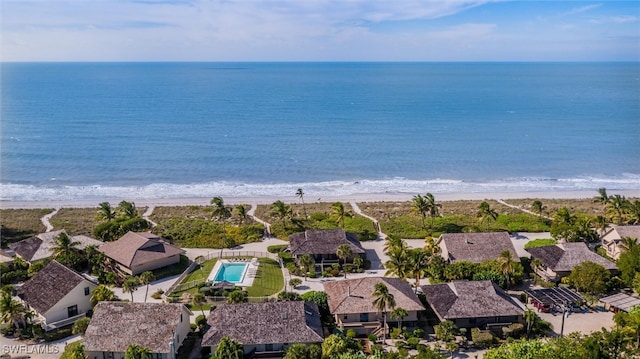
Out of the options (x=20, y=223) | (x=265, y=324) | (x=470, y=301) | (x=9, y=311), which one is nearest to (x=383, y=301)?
(x=470, y=301)

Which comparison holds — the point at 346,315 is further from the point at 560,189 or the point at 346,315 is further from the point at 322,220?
the point at 560,189

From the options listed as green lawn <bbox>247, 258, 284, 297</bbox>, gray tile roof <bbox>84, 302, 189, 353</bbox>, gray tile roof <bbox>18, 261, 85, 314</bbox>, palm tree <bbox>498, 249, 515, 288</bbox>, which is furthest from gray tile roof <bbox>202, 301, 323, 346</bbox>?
palm tree <bbox>498, 249, 515, 288</bbox>

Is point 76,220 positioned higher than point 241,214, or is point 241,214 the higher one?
point 241,214

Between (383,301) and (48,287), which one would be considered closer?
(383,301)

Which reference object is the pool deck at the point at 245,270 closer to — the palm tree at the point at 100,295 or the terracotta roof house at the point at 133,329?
the palm tree at the point at 100,295

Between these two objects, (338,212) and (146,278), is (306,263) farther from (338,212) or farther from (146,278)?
(146,278)
